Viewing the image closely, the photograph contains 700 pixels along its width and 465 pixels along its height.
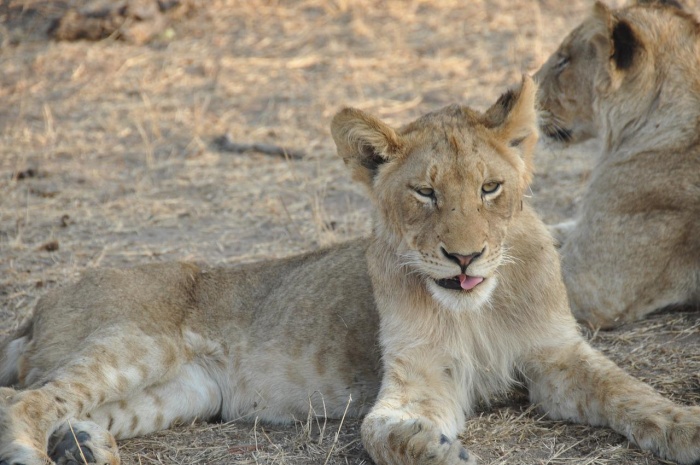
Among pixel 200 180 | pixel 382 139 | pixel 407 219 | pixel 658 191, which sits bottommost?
pixel 200 180

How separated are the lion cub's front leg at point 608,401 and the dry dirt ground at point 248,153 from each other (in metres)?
0.07

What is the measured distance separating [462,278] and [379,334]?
0.61 meters

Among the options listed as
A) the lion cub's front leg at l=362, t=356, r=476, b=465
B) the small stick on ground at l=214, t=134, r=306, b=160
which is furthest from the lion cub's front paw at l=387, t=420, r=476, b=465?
the small stick on ground at l=214, t=134, r=306, b=160

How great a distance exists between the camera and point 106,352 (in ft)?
13.6

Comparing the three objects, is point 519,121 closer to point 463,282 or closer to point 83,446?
point 463,282

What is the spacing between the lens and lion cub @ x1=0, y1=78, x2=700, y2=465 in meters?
3.50

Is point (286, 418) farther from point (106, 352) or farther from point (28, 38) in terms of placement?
point (28, 38)

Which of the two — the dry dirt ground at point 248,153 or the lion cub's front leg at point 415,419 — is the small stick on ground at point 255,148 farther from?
the lion cub's front leg at point 415,419

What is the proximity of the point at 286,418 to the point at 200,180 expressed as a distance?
3777 mm

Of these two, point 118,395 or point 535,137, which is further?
point 118,395

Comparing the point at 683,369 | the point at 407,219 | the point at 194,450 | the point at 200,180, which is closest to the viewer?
the point at 407,219

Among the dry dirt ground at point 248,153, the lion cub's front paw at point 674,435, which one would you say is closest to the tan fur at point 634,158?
the dry dirt ground at point 248,153

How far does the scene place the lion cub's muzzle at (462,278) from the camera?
3389 millimetres

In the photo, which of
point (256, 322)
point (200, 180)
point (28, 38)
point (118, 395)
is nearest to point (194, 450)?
point (118, 395)
